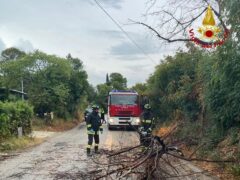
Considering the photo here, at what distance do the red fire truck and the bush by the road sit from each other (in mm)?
7942

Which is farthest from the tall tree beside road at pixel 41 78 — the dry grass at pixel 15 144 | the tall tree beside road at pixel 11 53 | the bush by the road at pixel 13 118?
the tall tree beside road at pixel 11 53

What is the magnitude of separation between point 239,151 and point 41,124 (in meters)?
28.9

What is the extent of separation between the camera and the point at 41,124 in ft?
129

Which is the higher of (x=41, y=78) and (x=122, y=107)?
(x=41, y=78)

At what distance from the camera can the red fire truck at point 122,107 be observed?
32.8 meters

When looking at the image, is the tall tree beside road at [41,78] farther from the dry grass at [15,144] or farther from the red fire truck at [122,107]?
the dry grass at [15,144]

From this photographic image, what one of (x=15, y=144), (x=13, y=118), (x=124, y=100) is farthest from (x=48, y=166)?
(x=124, y=100)

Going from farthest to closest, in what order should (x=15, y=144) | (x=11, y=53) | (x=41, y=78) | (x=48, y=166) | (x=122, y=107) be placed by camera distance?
(x=11, y=53) < (x=41, y=78) < (x=122, y=107) < (x=15, y=144) < (x=48, y=166)

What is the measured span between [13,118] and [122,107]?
37.2 ft

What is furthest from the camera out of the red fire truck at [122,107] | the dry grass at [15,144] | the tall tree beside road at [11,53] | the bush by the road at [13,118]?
the tall tree beside road at [11,53]

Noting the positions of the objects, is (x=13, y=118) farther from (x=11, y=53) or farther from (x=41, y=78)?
(x=11, y=53)

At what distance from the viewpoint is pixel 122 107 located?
3306cm

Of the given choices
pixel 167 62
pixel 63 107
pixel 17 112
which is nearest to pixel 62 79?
pixel 63 107

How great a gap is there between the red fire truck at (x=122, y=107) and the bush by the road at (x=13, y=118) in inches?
313
